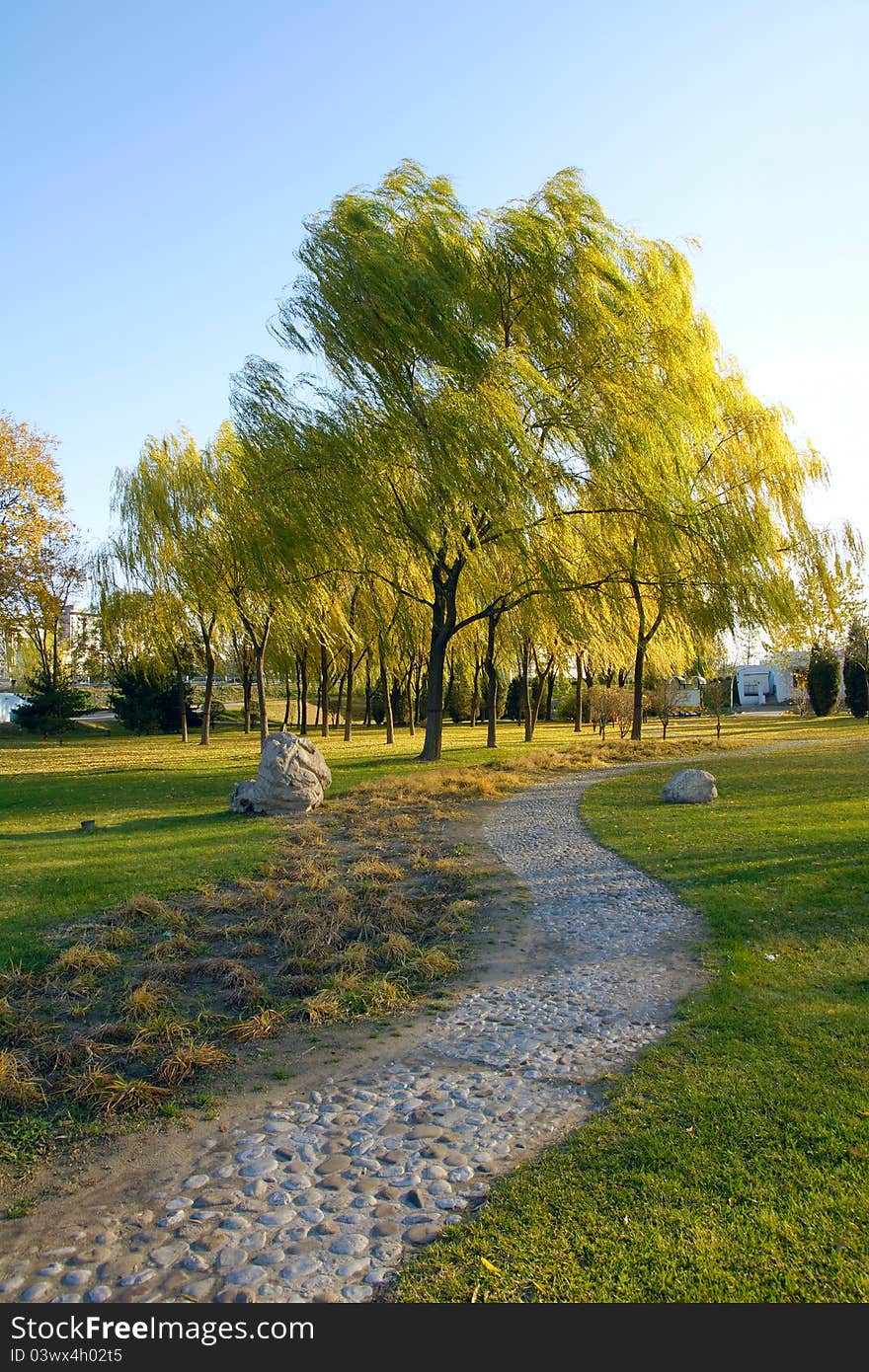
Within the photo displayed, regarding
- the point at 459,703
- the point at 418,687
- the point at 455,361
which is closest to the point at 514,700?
the point at 459,703

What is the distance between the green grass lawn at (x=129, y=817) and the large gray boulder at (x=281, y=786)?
405 millimetres

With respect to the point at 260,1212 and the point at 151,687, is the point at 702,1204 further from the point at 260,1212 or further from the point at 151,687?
the point at 151,687

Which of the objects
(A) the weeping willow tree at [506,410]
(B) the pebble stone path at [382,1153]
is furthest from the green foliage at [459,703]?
(B) the pebble stone path at [382,1153]

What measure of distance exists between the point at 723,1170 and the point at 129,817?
11.8 m

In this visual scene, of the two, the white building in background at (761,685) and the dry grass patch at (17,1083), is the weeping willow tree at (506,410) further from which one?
the white building in background at (761,685)

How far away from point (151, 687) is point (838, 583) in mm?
26468

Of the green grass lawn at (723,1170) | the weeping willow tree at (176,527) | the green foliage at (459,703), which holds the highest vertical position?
the weeping willow tree at (176,527)

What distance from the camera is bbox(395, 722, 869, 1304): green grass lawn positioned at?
285 centimetres

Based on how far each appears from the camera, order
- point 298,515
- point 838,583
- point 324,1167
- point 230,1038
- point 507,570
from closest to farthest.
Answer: point 324,1167, point 230,1038, point 298,515, point 507,570, point 838,583

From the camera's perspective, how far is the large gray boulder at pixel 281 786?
45.2 feet

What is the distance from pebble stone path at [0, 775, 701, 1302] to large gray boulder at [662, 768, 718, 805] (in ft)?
24.9
